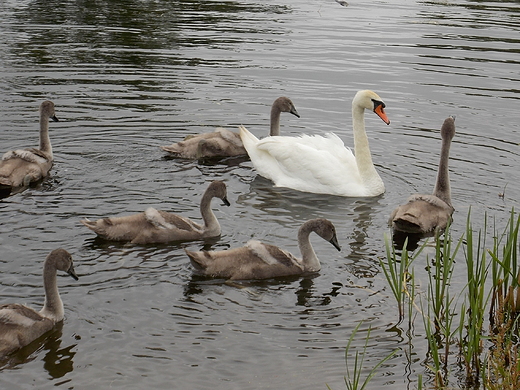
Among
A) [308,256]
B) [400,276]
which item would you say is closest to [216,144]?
[308,256]

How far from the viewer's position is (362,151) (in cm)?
1165

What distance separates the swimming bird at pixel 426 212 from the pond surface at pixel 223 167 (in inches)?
9.5

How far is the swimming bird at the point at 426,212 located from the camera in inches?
384

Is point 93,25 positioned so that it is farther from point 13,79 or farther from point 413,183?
point 413,183

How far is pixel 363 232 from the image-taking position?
9938 millimetres

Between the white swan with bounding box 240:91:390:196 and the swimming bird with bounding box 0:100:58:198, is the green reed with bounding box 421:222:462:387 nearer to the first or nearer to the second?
the white swan with bounding box 240:91:390:196

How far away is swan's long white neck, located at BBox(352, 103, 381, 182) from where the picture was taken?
37.1 feet

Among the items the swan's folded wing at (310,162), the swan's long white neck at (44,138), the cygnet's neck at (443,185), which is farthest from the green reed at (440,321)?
the swan's long white neck at (44,138)

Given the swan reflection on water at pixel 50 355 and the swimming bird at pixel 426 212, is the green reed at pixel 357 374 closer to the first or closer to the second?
the swan reflection on water at pixel 50 355

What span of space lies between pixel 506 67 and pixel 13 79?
10.8 meters

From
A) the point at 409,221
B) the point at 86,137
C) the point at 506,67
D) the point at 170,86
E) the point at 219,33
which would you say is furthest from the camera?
the point at 219,33

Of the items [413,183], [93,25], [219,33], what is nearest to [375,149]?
[413,183]

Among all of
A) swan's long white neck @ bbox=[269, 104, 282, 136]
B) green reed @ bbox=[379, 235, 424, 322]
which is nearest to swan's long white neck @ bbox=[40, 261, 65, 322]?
green reed @ bbox=[379, 235, 424, 322]

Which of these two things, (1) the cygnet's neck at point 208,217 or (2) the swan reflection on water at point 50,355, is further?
(1) the cygnet's neck at point 208,217
